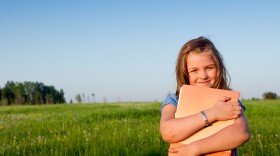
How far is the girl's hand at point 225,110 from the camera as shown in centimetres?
262

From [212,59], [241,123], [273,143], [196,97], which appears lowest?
[273,143]

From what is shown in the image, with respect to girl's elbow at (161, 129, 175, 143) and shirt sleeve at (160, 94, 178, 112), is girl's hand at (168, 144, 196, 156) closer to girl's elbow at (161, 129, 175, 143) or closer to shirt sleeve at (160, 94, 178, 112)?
girl's elbow at (161, 129, 175, 143)

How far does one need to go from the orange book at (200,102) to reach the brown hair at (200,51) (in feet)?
0.92

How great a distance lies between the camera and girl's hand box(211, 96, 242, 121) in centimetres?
262

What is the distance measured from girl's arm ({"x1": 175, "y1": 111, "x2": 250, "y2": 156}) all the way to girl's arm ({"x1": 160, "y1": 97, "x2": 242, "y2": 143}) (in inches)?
3.0

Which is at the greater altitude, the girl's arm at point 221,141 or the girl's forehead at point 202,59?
the girl's forehead at point 202,59

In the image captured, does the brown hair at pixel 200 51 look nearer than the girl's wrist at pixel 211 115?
No

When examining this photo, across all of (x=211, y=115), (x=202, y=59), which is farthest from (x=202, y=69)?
(x=211, y=115)

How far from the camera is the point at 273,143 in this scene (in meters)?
5.70

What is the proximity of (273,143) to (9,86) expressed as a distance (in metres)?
86.8

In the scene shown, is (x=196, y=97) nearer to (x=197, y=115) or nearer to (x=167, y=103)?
(x=197, y=115)

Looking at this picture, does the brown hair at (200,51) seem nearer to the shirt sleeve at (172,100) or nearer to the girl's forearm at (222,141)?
the shirt sleeve at (172,100)

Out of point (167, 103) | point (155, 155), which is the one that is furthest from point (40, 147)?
point (167, 103)

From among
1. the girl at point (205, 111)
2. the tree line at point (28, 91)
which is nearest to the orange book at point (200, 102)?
the girl at point (205, 111)
